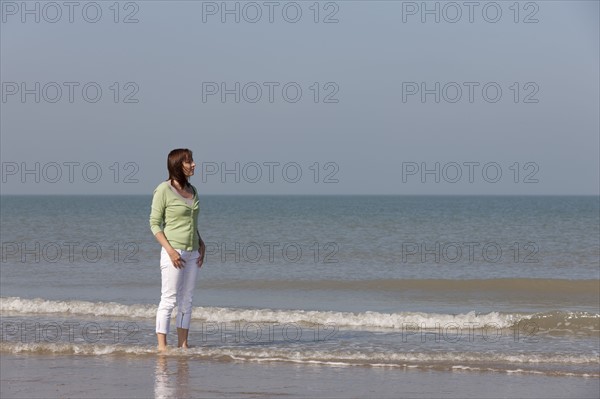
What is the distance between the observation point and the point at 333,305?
13219 mm

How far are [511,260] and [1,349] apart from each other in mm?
14249

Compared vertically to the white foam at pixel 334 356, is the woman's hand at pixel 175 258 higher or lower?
higher

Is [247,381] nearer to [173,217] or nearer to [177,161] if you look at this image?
[173,217]

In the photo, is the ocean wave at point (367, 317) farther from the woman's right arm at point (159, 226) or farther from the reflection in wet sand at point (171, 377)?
the woman's right arm at point (159, 226)

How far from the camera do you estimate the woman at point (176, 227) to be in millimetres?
7750

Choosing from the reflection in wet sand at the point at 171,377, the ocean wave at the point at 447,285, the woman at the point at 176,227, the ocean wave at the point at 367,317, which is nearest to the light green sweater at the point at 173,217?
the woman at the point at 176,227

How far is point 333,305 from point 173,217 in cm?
575

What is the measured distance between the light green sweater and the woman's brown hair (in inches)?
4.4

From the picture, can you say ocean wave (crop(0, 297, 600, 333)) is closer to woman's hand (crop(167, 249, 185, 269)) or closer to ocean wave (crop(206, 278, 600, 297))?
woman's hand (crop(167, 249, 185, 269))

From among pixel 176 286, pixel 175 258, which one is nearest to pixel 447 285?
pixel 176 286

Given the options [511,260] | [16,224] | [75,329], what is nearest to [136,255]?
[511,260]

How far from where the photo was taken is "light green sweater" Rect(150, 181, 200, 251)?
779 cm

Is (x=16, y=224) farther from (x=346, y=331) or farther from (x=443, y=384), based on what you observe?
(x=443, y=384)

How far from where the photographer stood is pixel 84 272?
701 inches
